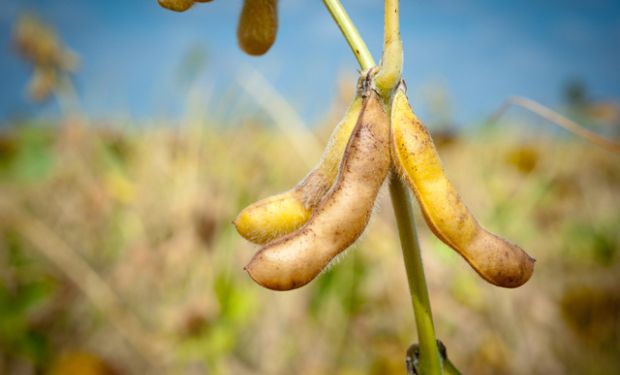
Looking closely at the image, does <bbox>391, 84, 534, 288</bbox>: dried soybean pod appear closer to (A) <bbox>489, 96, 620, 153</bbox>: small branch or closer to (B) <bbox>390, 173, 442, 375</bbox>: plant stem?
Answer: (B) <bbox>390, 173, 442, 375</bbox>: plant stem

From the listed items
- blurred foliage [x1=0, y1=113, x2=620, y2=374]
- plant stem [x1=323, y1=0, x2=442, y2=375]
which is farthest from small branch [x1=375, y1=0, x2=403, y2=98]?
blurred foliage [x1=0, y1=113, x2=620, y2=374]

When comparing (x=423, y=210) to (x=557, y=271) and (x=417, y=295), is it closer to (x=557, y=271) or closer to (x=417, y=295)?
(x=417, y=295)

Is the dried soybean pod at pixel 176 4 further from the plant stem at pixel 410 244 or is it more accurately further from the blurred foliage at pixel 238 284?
the blurred foliage at pixel 238 284

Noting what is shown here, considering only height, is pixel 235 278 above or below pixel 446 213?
below

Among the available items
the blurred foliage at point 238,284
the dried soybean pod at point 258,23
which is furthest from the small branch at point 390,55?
the blurred foliage at point 238,284

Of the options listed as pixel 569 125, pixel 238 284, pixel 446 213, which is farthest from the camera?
pixel 238 284

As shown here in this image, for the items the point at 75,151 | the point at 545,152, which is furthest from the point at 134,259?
the point at 545,152

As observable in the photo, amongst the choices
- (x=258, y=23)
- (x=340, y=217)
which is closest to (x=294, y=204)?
(x=340, y=217)

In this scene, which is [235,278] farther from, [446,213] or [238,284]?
[446,213]
